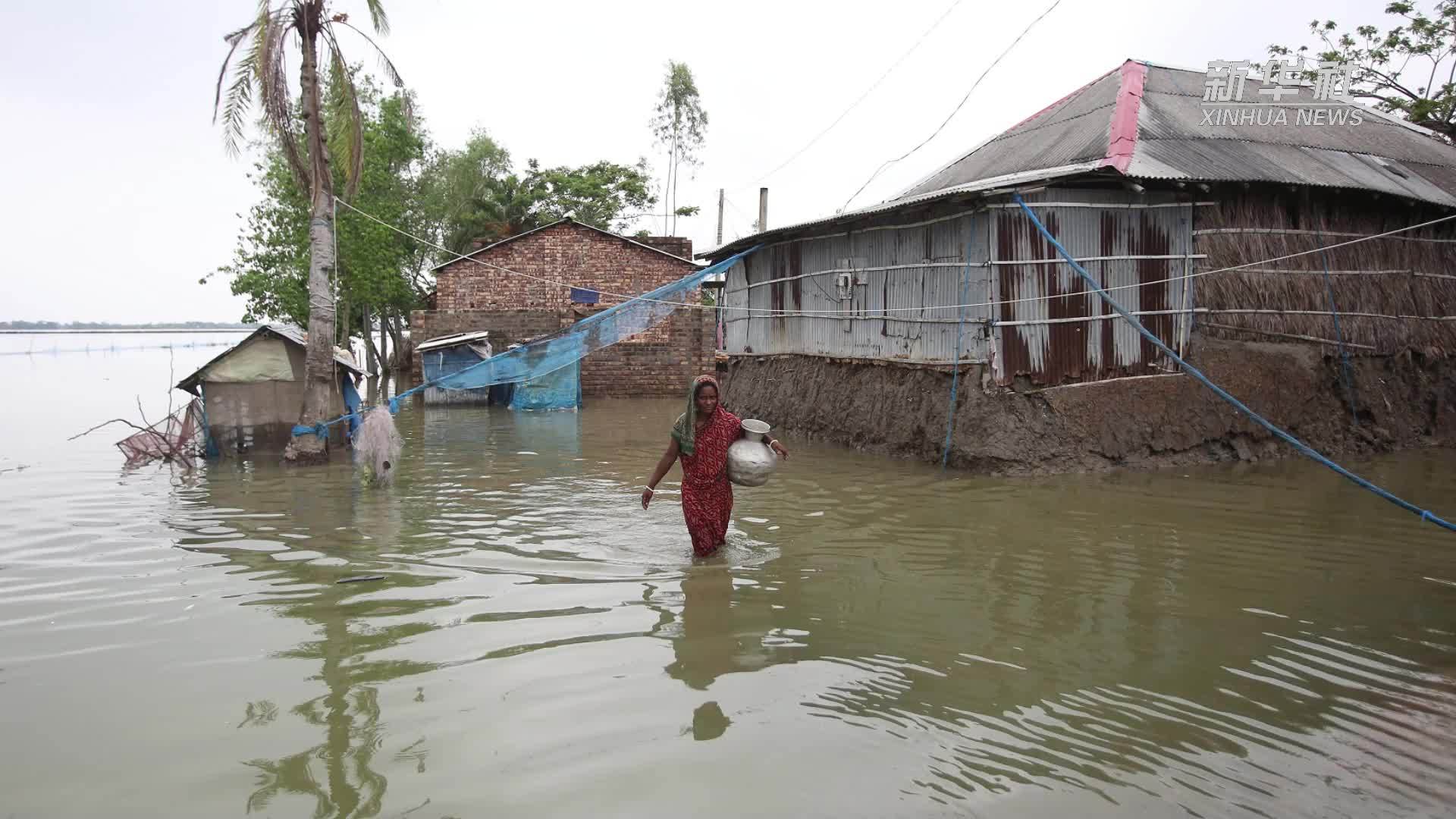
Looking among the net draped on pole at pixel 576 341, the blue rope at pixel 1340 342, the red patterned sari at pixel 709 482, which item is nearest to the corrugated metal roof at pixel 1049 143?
the blue rope at pixel 1340 342

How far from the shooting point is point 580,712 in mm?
3932

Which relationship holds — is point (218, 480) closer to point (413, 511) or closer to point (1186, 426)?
point (413, 511)

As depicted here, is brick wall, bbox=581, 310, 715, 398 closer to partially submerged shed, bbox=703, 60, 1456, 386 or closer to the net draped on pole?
the net draped on pole

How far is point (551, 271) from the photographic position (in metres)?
23.1

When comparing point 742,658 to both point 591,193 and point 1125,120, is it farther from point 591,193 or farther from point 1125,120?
point 591,193

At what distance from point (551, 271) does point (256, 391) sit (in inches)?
459

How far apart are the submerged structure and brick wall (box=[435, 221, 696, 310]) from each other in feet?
35.3

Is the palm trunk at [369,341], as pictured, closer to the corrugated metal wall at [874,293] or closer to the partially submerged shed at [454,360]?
the partially submerged shed at [454,360]

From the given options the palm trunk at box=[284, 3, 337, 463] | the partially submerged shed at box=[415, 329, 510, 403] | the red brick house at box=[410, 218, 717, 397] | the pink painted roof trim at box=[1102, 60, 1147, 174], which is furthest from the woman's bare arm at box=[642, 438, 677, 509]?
the red brick house at box=[410, 218, 717, 397]

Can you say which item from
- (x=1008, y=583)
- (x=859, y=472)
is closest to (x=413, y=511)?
(x=859, y=472)

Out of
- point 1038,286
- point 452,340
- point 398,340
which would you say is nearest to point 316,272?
point 1038,286

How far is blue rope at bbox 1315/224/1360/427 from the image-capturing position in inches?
440

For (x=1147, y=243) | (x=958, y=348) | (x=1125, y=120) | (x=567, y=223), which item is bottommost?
(x=958, y=348)

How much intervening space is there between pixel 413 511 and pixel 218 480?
3.17 meters
